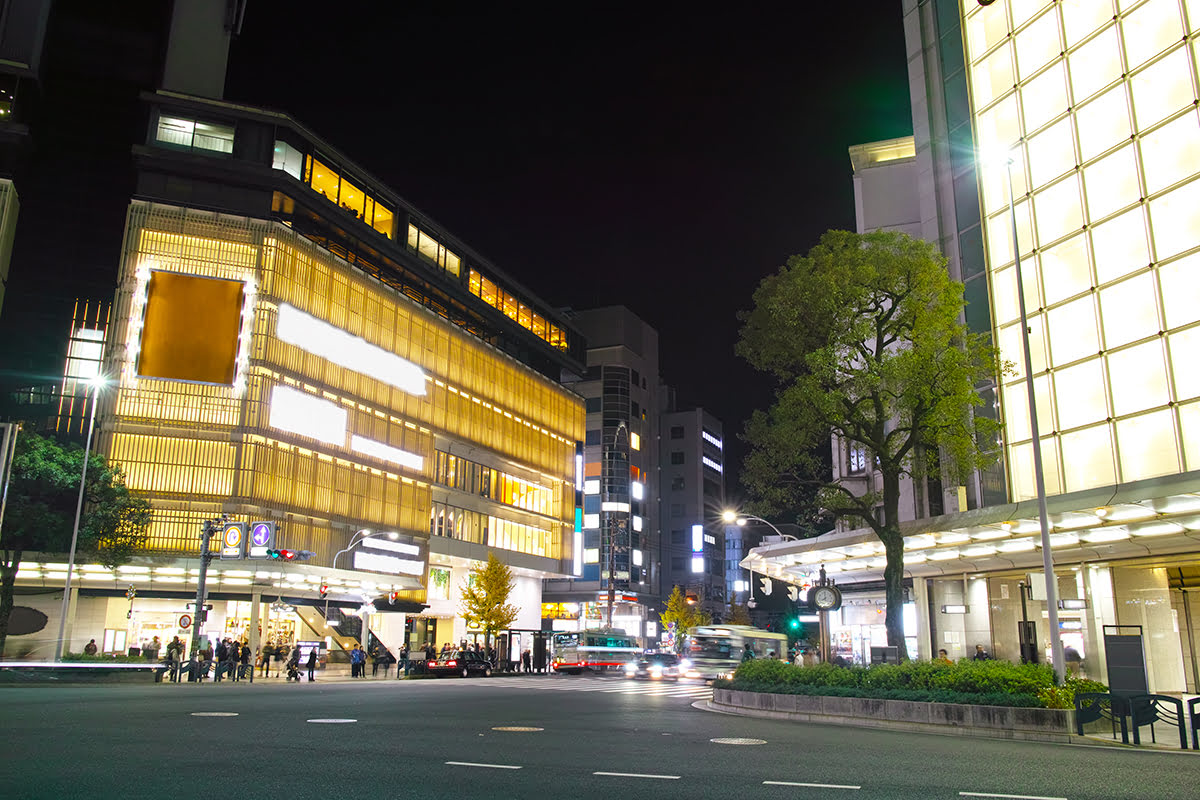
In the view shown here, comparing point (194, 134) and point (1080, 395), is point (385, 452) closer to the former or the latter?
point (194, 134)

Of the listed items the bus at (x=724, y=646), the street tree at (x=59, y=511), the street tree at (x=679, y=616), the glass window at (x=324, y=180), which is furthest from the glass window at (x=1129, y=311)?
the street tree at (x=679, y=616)

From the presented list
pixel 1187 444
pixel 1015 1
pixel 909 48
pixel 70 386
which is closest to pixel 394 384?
pixel 70 386

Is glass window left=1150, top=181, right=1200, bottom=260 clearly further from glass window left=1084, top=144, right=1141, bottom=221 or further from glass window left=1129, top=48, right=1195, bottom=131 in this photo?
glass window left=1129, top=48, right=1195, bottom=131

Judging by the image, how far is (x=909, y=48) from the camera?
4150cm

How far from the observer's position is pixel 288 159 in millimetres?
54844

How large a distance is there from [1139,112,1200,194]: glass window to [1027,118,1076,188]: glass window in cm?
297

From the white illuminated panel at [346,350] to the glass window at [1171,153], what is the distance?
4326 cm

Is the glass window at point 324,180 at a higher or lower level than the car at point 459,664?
higher

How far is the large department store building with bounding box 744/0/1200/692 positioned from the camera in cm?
2653

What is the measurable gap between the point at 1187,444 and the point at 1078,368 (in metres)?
4.50

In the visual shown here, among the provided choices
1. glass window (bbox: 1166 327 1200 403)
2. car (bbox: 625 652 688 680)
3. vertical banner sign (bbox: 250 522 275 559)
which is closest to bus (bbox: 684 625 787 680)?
car (bbox: 625 652 688 680)

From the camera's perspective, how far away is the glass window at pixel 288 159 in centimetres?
5419

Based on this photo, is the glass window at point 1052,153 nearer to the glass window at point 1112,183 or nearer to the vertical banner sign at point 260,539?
the glass window at point 1112,183

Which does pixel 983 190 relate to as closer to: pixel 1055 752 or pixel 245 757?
pixel 1055 752
